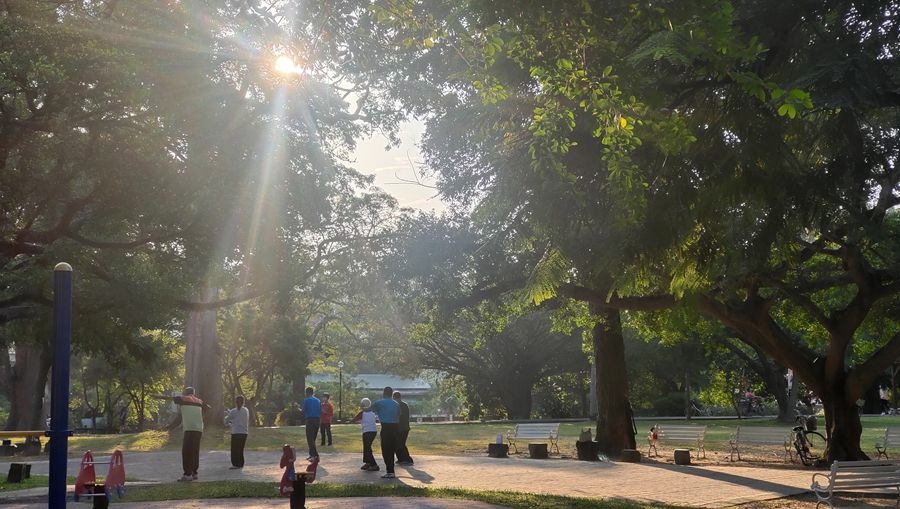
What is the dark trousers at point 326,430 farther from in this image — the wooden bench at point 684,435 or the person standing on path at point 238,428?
the wooden bench at point 684,435

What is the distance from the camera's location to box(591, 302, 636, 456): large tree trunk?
23.6m

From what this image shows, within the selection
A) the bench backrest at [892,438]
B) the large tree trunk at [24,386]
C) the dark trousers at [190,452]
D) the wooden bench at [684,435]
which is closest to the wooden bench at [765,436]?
the wooden bench at [684,435]

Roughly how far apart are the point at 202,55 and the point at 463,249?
44.3 ft

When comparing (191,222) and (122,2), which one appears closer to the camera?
(122,2)

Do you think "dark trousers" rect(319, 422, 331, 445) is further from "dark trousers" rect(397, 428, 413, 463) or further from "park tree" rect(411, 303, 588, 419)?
"park tree" rect(411, 303, 588, 419)

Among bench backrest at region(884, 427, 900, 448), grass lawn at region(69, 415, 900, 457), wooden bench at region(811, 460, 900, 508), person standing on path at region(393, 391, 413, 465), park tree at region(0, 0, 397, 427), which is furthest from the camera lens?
grass lawn at region(69, 415, 900, 457)

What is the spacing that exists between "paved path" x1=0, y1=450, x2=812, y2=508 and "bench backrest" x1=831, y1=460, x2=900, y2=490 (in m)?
2.27

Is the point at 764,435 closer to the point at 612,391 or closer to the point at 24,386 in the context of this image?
the point at 612,391

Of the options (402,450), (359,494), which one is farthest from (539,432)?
(359,494)

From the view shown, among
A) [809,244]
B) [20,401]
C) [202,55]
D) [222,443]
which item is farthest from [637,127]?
[20,401]

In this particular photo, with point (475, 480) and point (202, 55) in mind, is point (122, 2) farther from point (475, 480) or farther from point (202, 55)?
point (475, 480)

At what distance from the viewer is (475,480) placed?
1712 centimetres

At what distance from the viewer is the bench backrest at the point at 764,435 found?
2211 cm

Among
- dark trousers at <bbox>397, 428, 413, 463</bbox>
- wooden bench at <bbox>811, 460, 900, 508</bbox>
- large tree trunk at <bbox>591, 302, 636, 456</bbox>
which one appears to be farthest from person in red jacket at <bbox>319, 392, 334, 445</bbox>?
wooden bench at <bbox>811, 460, 900, 508</bbox>
